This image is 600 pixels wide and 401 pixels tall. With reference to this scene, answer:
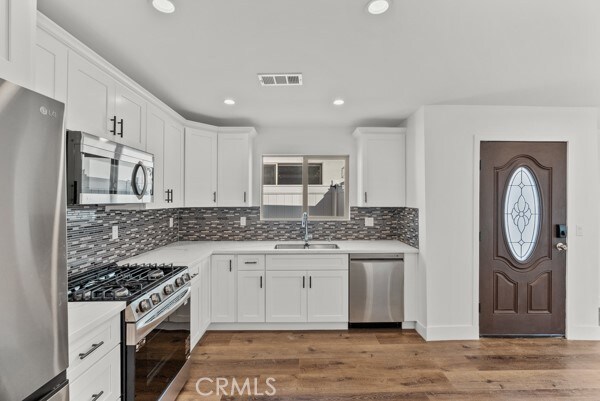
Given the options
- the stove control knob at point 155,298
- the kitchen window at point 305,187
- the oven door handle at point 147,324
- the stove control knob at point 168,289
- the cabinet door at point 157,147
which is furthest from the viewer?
the kitchen window at point 305,187

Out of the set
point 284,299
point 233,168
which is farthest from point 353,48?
point 284,299

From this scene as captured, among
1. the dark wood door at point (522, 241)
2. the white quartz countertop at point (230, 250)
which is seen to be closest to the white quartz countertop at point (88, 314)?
the white quartz countertop at point (230, 250)

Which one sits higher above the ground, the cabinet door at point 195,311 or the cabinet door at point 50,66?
the cabinet door at point 50,66

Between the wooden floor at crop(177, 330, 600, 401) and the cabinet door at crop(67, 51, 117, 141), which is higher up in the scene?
the cabinet door at crop(67, 51, 117, 141)

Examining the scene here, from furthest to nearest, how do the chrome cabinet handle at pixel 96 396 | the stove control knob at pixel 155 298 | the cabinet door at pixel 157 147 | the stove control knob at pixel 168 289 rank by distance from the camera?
1. the cabinet door at pixel 157 147
2. the stove control knob at pixel 168 289
3. the stove control knob at pixel 155 298
4. the chrome cabinet handle at pixel 96 396

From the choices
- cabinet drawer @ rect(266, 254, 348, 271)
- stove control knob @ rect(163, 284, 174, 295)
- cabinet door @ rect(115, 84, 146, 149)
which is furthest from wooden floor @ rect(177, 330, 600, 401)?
cabinet door @ rect(115, 84, 146, 149)

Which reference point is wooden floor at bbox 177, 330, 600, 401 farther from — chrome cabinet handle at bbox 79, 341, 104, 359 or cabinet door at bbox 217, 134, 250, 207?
cabinet door at bbox 217, 134, 250, 207

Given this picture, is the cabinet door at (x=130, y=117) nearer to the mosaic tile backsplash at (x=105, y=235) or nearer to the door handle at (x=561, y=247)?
the mosaic tile backsplash at (x=105, y=235)

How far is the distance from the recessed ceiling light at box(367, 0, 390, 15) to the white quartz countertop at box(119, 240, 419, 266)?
90.9 inches

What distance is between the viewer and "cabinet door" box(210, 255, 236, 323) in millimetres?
3260

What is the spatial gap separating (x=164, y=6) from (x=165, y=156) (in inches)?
64.2

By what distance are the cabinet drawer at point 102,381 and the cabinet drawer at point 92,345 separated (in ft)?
0.10

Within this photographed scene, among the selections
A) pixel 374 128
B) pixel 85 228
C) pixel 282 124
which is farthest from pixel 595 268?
pixel 85 228

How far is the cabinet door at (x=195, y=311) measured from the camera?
272 centimetres
